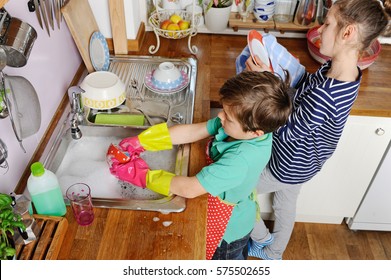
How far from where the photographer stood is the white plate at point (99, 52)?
4.81 ft

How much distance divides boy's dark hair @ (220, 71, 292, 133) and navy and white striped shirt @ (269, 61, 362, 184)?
0.82 ft

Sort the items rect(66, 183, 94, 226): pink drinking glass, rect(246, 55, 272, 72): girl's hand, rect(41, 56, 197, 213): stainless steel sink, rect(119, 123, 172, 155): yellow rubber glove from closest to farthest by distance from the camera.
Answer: rect(66, 183, 94, 226): pink drinking glass, rect(41, 56, 197, 213): stainless steel sink, rect(119, 123, 172, 155): yellow rubber glove, rect(246, 55, 272, 72): girl's hand

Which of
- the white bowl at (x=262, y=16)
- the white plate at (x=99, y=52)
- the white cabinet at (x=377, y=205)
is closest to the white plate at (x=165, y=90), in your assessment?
the white plate at (x=99, y=52)

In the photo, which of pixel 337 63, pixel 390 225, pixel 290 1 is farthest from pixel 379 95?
pixel 390 225

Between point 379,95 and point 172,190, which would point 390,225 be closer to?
point 379,95

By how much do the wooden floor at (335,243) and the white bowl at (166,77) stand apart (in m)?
0.92

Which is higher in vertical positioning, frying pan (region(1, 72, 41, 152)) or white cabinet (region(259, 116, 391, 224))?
frying pan (region(1, 72, 41, 152))

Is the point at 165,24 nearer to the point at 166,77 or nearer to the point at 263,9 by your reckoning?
the point at 166,77

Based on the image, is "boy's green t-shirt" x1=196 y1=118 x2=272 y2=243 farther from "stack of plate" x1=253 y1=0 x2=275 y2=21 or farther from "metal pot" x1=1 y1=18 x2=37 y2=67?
"stack of plate" x1=253 y1=0 x2=275 y2=21

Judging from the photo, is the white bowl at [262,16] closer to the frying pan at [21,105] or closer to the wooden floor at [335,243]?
the wooden floor at [335,243]

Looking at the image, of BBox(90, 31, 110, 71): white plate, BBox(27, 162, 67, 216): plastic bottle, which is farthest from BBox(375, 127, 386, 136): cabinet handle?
BBox(27, 162, 67, 216): plastic bottle

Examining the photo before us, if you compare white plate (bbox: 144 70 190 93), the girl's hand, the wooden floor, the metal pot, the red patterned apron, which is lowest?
the wooden floor

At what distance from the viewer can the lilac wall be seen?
1.01 metres

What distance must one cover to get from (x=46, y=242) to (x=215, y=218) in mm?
477
